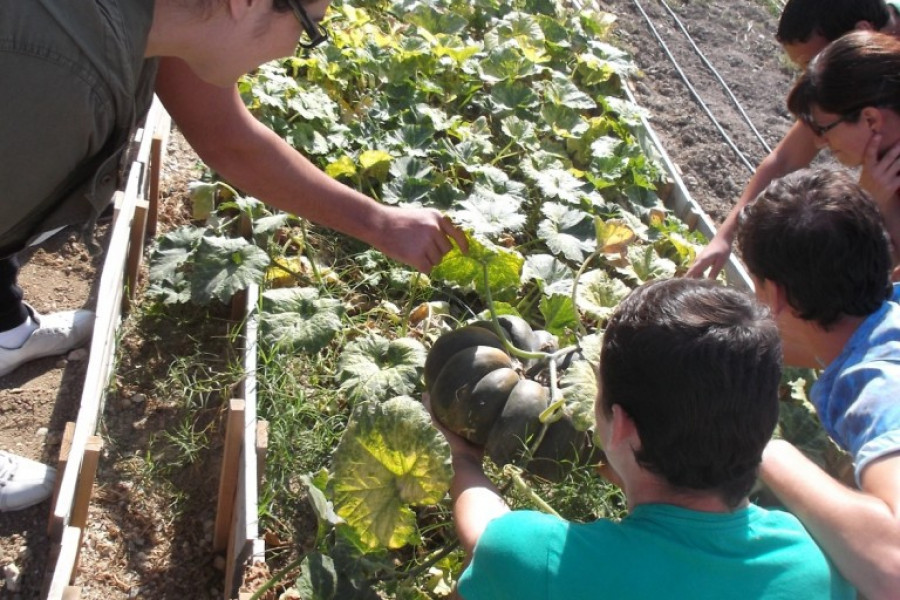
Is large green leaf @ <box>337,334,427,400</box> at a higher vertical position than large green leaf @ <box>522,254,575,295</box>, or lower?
higher

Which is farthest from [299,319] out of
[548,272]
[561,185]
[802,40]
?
[802,40]

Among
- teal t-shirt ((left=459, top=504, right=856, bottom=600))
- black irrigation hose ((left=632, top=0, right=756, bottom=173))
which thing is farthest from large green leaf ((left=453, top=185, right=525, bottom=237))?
black irrigation hose ((left=632, top=0, right=756, bottom=173))

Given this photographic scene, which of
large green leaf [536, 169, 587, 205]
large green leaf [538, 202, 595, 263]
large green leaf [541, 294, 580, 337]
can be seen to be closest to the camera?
large green leaf [541, 294, 580, 337]

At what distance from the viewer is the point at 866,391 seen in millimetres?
2059

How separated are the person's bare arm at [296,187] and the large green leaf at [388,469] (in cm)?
52

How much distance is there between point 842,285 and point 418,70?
2.63 m

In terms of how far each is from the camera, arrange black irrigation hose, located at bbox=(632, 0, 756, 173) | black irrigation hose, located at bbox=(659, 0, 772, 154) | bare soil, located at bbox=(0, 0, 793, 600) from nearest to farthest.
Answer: bare soil, located at bbox=(0, 0, 793, 600)
black irrigation hose, located at bbox=(632, 0, 756, 173)
black irrigation hose, located at bbox=(659, 0, 772, 154)

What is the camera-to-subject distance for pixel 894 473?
187cm

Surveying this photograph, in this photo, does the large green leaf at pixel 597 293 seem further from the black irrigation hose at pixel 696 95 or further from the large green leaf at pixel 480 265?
the black irrigation hose at pixel 696 95

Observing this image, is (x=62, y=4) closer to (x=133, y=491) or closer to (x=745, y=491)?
(x=745, y=491)

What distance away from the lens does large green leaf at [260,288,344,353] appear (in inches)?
117

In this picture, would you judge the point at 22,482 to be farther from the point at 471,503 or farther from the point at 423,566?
the point at 471,503

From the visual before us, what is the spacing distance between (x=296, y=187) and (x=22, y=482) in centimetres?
116

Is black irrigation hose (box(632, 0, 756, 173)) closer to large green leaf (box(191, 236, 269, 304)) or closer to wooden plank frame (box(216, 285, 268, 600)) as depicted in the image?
large green leaf (box(191, 236, 269, 304))
